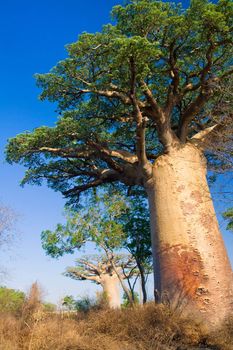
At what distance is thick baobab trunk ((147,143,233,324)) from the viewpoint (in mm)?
6016

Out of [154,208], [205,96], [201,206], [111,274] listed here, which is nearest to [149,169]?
[154,208]

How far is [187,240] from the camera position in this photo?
6.46 metres

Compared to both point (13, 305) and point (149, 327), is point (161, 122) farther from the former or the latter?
point (13, 305)

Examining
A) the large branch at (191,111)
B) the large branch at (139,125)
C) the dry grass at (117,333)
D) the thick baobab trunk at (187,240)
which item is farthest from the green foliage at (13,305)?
the large branch at (191,111)

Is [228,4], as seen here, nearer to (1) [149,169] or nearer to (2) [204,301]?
(1) [149,169]

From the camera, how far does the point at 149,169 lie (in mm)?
7488

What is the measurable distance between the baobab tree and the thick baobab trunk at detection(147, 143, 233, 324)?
18 millimetres

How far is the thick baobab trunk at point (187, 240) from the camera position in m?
6.02

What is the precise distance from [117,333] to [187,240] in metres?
2.17

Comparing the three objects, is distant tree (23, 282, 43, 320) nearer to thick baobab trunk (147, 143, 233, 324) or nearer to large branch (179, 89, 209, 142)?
thick baobab trunk (147, 143, 233, 324)

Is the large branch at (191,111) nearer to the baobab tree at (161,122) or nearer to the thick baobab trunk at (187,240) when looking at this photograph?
the baobab tree at (161,122)

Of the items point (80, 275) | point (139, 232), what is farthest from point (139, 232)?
point (80, 275)

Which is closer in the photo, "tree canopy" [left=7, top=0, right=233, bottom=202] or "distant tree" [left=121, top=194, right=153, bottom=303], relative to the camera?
"tree canopy" [left=7, top=0, right=233, bottom=202]

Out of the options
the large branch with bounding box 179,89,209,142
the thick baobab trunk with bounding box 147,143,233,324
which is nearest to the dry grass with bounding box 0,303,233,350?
the thick baobab trunk with bounding box 147,143,233,324
